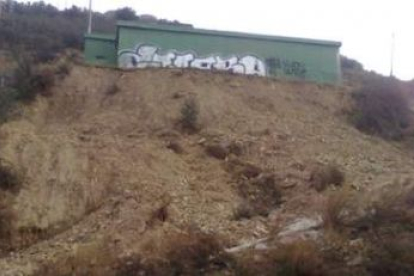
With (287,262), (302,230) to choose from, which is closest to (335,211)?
(302,230)

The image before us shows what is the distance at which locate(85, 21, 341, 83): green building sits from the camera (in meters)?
35.2

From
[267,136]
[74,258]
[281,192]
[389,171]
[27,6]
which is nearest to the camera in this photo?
[74,258]

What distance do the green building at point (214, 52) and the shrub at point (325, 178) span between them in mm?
10718

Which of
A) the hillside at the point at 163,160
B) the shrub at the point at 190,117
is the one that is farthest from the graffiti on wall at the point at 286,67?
the shrub at the point at 190,117

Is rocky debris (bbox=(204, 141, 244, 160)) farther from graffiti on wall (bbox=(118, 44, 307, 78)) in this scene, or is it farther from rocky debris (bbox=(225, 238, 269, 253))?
graffiti on wall (bbox=(118, 44, 307, 78))

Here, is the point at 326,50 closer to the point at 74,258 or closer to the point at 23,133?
the point at 23,133

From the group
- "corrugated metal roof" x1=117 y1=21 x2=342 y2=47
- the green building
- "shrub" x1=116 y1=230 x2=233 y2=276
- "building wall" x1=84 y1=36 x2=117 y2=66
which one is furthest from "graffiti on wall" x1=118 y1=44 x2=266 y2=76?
"shrub" x1=116 y1=230 x2=233 y2=276

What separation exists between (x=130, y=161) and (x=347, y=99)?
12471mm

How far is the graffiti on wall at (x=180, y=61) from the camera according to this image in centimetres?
3500

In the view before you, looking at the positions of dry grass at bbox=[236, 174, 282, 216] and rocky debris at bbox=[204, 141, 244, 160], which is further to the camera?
rocky debris at bbox=[204, 141, 244, 160]

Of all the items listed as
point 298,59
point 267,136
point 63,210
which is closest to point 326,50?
point 298,59

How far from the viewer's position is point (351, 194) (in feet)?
70.7

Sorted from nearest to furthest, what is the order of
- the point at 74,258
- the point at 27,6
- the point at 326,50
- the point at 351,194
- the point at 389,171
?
1. the point at 74,258
2. the point at 351,194
3. the point at 389,171
4. the point at 326,50
5. the point at 27,6

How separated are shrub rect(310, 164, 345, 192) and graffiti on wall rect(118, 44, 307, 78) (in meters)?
10.6
